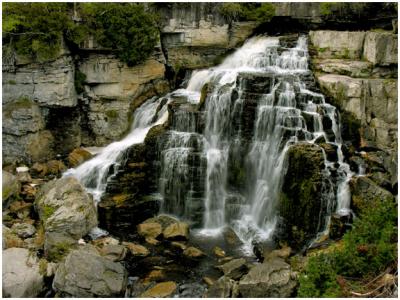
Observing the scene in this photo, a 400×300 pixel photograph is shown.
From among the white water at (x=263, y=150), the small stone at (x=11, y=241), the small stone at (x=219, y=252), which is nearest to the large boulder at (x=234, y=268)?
the small stone at (x=219, y=252)

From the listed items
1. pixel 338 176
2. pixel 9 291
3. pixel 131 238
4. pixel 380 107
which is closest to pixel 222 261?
pixel 131 238

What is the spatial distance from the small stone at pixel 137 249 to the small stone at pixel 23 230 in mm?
3151

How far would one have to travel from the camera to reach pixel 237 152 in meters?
18.2

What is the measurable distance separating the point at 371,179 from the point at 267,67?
740 cm

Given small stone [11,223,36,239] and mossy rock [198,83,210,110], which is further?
mossy rock [198,83,210,110]

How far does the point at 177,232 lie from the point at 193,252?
123 centimetres

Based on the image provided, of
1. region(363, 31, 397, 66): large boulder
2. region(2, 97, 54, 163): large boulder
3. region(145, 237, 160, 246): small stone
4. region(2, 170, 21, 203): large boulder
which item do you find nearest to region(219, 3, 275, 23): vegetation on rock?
region(363, 31, 397, 66): large boulder

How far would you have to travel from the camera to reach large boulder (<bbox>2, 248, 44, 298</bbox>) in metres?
12.8

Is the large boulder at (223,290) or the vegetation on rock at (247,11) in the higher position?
the vegetation on rock at (247,11)

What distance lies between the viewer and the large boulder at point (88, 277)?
1284cm

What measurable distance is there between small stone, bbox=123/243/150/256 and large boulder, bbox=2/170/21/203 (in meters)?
5.01

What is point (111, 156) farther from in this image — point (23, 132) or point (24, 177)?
point (23, 132)

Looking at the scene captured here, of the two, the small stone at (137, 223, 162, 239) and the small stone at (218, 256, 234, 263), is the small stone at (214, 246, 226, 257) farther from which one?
the small stone at (137, 223, 162, 239)

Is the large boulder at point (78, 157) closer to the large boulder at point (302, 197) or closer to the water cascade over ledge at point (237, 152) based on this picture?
the water cascade over ledge at point (237, 152)
